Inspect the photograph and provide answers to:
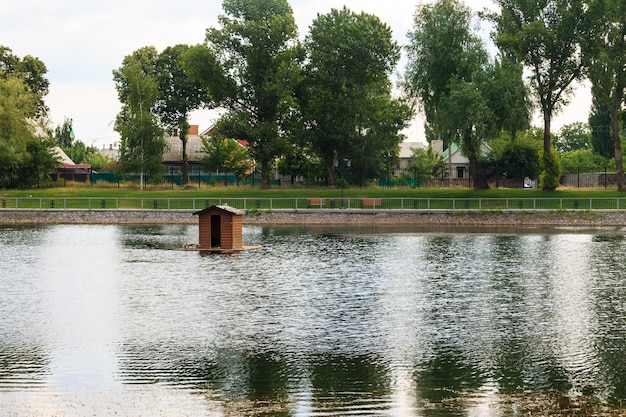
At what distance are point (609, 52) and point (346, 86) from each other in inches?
1048

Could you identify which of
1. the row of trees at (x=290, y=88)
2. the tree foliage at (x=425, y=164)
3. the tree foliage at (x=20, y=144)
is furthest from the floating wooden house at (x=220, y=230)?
the tree foliage at (x=425, y=164)

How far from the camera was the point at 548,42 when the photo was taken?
81.4 m

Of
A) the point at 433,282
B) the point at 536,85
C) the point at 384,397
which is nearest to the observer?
the point at 384,397

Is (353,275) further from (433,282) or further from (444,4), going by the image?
(444,4)

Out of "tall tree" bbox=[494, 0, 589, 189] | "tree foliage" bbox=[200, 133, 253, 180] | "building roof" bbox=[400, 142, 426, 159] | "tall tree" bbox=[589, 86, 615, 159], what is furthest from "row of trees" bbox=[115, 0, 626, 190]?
"building roof" bbox=[400, 142, 426, 159]

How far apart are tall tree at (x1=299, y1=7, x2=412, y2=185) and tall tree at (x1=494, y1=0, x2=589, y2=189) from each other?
13.8m

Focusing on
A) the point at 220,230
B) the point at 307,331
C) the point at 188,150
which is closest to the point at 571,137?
the point at 188,150

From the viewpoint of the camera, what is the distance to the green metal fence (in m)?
76.6

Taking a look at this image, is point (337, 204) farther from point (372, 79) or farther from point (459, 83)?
point (372, 79)

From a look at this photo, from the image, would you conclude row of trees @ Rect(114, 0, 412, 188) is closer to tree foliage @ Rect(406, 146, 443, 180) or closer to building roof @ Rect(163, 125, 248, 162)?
tree foliage @ Rect(406, 146, 443, 180)

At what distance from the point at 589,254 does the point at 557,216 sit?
25.5 meters

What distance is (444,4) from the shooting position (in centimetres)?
8619

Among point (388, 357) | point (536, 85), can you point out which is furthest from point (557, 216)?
point (388, 357)

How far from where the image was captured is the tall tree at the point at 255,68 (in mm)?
93000
